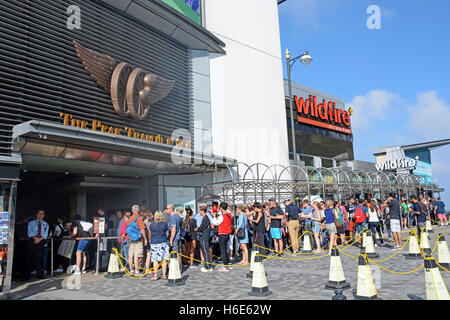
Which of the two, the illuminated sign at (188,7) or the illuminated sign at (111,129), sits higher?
the illuminated sign at (188,7)

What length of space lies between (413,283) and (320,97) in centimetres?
2662

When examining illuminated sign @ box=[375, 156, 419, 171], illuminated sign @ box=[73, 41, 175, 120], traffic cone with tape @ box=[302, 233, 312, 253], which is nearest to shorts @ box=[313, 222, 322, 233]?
traffic cone with tape @ box=[302, 233, 312, 253]

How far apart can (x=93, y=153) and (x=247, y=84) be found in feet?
36.1

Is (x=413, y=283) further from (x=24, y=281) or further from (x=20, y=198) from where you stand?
(x=20, y=198)

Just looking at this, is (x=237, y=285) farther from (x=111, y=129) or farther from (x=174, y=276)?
(x=111, y=129)

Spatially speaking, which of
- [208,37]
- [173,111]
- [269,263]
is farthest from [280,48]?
[269,263]

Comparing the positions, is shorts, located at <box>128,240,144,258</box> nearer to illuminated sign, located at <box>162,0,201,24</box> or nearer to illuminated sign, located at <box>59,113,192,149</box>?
illuminated sign, located at <box>59,113,192,149</box>

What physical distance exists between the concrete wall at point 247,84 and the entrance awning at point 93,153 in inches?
126

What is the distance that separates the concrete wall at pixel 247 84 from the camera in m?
18.5

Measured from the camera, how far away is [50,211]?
765 inches

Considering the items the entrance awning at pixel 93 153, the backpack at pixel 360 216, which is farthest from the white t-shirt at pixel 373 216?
the entrance awning at pixel 93 153

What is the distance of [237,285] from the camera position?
795cm

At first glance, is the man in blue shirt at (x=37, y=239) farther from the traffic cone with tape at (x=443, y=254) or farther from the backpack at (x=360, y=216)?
the backpack at (x=360, y=216)

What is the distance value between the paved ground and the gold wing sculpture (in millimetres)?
6770
